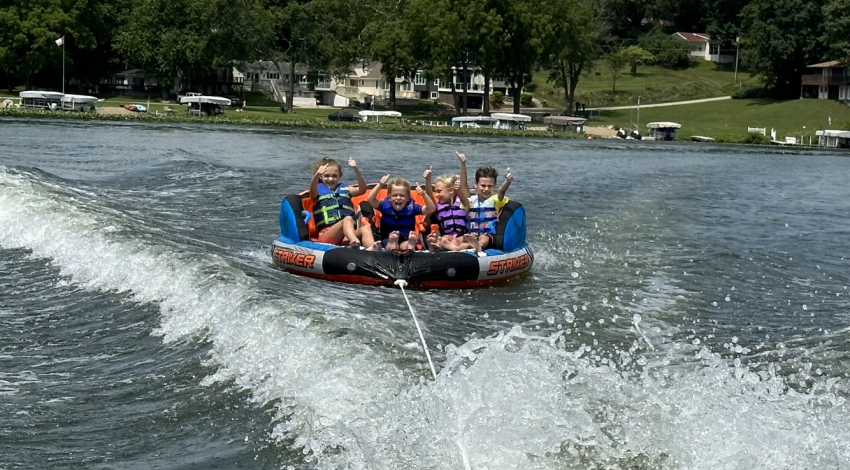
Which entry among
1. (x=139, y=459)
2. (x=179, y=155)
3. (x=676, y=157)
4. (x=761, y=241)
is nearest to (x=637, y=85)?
(x=676, y=157)

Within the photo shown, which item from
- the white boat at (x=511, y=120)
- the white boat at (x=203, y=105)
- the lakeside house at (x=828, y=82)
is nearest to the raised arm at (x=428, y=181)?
the white boat at (x=511, y=120)

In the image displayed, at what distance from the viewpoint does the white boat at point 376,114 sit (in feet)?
205

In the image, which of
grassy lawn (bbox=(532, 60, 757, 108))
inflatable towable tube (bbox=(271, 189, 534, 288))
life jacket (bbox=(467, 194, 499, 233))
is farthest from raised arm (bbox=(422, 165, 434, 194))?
grassy lawn (bbox=(532, 60, 757, 108))

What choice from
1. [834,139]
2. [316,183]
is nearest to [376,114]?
[834,139]

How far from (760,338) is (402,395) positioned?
3.99 m

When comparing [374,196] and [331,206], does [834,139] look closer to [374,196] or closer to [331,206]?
[331,206]

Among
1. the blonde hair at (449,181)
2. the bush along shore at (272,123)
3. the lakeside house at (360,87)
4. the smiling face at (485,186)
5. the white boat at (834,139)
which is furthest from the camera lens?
the lakeside house at (360,87)

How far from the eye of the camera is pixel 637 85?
7900cm

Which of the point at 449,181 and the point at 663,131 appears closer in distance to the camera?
the point at 449,181

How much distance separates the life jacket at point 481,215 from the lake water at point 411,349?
76 cm

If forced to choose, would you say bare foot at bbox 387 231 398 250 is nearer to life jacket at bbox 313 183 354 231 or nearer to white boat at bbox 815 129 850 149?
life jacket at bbox 313 183 354 231

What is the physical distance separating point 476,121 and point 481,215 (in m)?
50.3

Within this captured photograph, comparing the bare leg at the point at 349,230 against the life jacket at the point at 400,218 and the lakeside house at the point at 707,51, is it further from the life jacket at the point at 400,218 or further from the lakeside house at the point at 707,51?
the lakeside house at the point at 707,51

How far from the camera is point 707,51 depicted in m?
92.3
